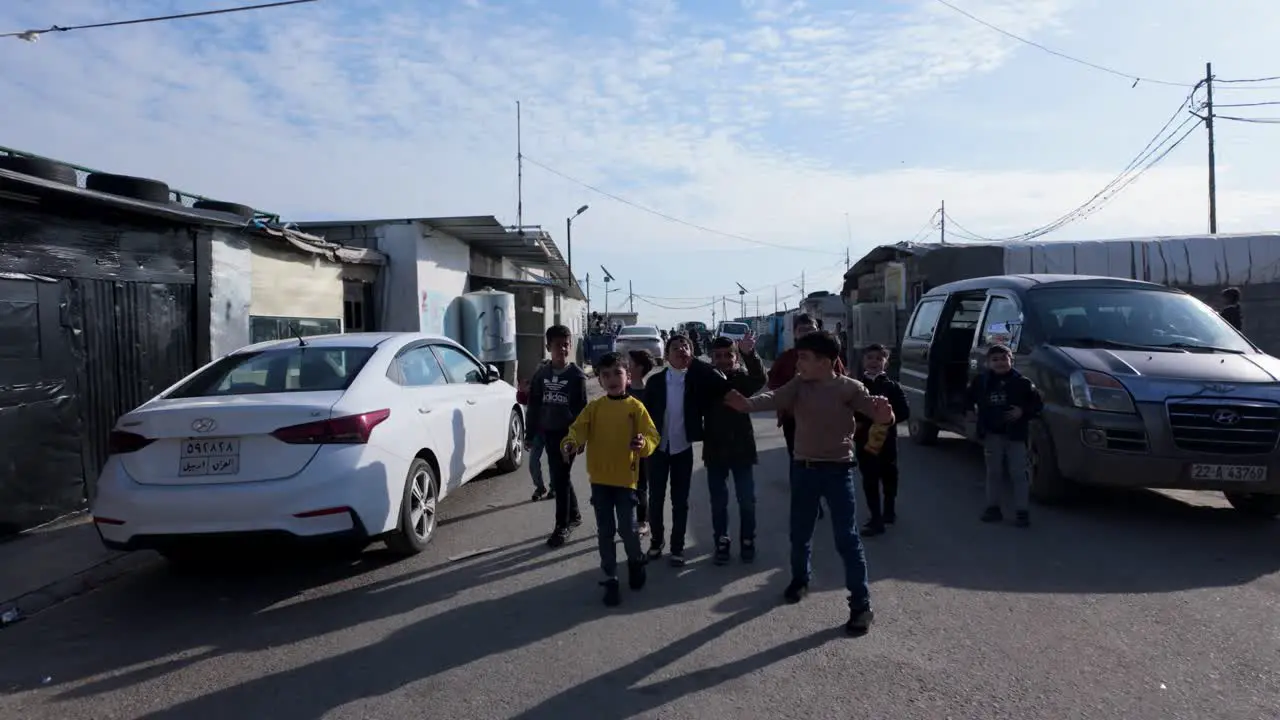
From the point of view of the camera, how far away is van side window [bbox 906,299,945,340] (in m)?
9.84

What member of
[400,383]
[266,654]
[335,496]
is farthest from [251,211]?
[266,654]

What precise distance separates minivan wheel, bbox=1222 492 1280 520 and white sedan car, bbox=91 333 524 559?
6296 mm

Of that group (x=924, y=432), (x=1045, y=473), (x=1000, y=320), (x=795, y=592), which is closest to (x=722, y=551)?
(x=795, y=592)

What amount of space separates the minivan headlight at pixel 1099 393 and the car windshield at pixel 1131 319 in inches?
29.0

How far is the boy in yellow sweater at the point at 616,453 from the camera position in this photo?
505 centimetres

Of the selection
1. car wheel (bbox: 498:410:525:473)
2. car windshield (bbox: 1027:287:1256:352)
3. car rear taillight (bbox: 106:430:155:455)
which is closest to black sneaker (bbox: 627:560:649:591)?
car rear taillight (bbox: 106:430:155:455)

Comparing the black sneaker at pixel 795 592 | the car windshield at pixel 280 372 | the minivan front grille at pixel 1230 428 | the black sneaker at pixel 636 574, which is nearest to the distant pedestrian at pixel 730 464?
the black sneaker at pixel 636 574

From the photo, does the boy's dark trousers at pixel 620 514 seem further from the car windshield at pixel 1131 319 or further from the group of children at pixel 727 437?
the car windshield at pixel 1131 319

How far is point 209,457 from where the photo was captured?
4.94m

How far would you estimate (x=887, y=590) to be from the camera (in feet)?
16.4

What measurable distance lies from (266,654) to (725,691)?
2305 mm

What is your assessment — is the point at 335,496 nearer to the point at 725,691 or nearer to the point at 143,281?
the point at 725,691

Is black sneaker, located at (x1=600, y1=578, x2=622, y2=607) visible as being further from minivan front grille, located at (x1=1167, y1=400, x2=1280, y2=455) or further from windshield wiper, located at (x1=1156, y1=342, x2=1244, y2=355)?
windshield wiper, located at (x1=1156, y1=342, x2=1244, y2=355)

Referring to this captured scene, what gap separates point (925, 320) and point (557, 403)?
5.60 metres
